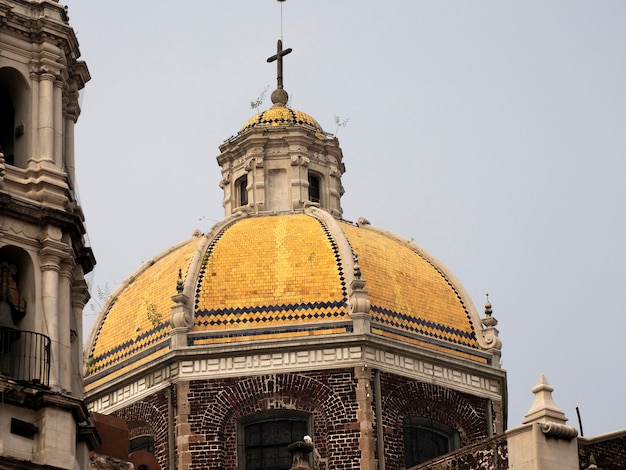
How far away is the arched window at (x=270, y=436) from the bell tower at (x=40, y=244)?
13.5 metres

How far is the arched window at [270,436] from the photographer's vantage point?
4831cm

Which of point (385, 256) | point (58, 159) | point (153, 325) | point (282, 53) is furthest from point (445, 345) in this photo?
point (58, 159)

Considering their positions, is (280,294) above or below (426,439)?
above

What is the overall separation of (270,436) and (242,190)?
9.17 metres

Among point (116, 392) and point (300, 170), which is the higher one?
point (300, 170)

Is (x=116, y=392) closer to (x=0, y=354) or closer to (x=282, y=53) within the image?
(x=282, y=53)

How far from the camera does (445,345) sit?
5103 centimetres

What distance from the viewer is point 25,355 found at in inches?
1310

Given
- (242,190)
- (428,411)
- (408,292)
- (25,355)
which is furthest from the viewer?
(242,190)

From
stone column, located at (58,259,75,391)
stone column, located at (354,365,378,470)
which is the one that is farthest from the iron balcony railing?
stone column, located at (354,365,378,470)

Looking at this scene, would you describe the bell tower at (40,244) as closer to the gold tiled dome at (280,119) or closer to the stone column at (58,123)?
the stone column at (58,123)

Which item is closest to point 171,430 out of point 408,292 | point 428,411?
point 428,411

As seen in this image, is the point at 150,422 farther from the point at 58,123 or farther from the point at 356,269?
the point at 58,123

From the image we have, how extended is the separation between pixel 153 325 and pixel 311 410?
4.54 m
